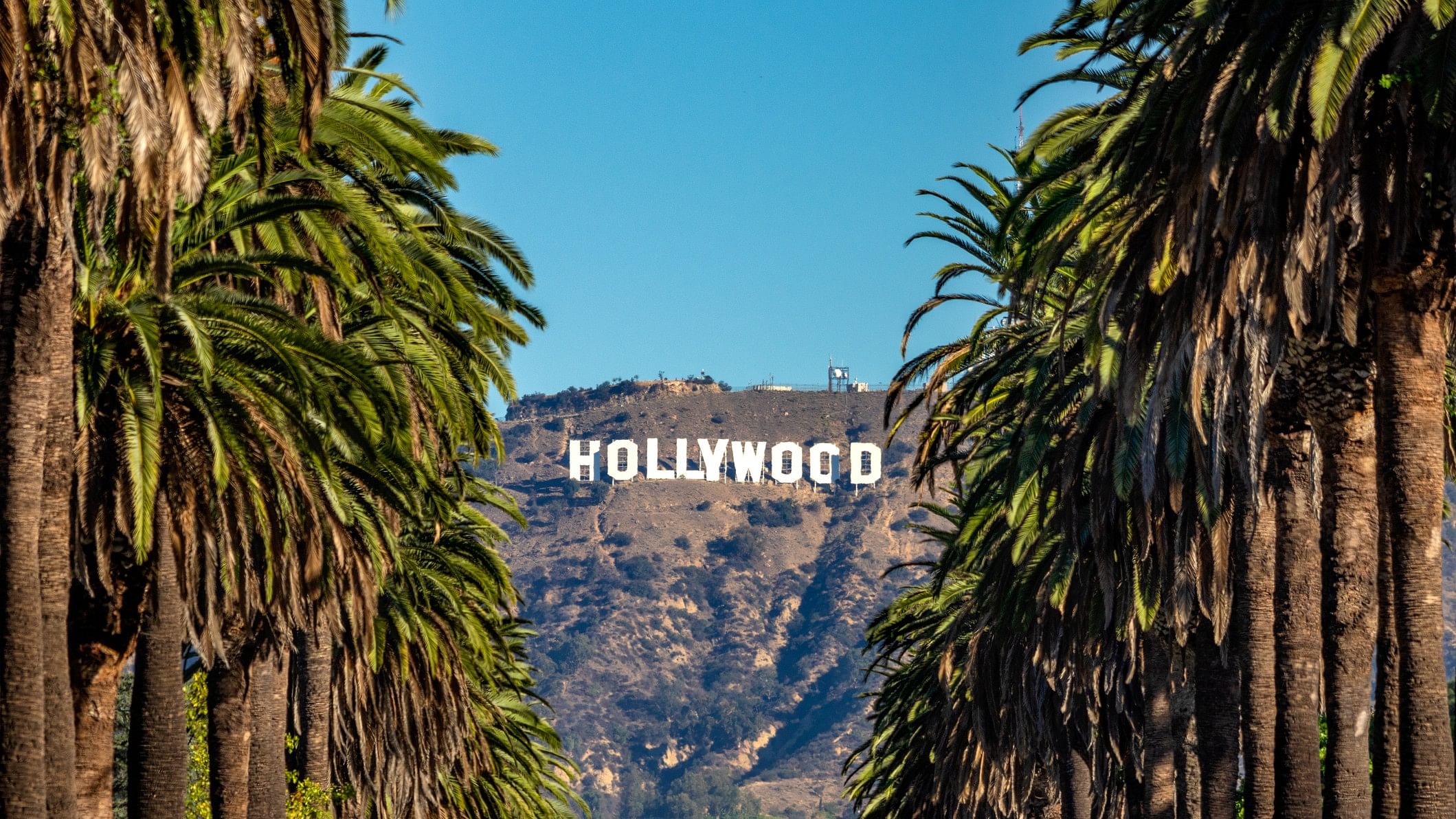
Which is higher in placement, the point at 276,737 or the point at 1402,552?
the point at 1402,552

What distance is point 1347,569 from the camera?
16594 mm

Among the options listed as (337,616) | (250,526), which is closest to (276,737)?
(337,616)

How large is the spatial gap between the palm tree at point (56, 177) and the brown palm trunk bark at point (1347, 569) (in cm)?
912

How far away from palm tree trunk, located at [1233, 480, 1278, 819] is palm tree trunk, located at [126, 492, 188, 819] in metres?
10.2

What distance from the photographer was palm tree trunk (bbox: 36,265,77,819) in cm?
1470

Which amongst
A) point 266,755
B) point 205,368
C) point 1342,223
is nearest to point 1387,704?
point 1342,223

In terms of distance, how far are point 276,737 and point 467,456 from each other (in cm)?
593

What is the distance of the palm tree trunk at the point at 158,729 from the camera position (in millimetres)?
17672

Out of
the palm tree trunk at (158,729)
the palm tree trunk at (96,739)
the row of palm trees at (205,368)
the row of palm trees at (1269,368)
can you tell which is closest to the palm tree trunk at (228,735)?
the row of palm trees at (205,368)

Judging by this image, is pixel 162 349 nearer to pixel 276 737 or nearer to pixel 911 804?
pixel 276 737

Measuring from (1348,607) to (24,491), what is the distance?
1083 centimetres

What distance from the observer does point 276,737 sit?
75.3ft

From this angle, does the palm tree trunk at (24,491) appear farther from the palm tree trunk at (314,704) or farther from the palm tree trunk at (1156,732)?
the palm tree trunk at (1156,732)

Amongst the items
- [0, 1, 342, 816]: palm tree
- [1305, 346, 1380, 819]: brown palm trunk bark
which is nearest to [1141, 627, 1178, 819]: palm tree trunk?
[1305, 346, 1380, 819]: brown palm trunk bark
